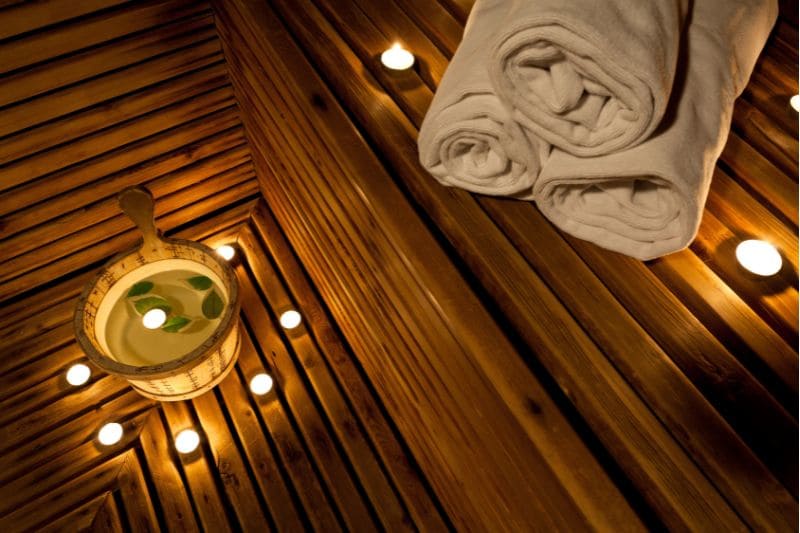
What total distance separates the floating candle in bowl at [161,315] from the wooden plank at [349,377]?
0.40 metres

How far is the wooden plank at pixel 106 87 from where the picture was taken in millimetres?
1971

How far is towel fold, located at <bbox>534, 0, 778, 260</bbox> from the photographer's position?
0.97m

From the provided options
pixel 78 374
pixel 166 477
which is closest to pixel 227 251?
pixel 78 374

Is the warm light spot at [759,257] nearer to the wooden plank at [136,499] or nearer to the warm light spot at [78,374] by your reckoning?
the wooden plank at [136,499]

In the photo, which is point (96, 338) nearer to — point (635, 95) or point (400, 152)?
point (400, 152)

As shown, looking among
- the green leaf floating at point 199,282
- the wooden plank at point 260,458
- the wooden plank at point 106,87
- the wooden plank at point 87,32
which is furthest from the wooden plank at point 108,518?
the wooden plank at point 87,32

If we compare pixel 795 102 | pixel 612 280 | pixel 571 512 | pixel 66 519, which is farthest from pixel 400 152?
pixel 66 519

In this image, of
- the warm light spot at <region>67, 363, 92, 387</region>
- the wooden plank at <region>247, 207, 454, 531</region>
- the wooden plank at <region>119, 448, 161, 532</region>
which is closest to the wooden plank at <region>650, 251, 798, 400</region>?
the wooden plank at <region>247, 207, 454, 531</region>

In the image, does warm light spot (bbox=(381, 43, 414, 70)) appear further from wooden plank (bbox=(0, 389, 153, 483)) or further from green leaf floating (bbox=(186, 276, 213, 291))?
wooden plank (bbox=(0, 389, 153, 483))

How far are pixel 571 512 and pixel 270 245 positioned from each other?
6.64ft

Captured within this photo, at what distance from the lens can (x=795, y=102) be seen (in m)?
1.44

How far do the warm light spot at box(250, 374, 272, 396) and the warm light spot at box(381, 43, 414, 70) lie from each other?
4.75 ft

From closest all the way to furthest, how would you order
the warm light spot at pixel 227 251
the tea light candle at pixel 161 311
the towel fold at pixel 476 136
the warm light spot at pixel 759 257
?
the towel fold at pixel 476 136 → the warm light spot at pixel 759 257 → the tea light candle at pixel 161 311 → the warm light spot at pixel 227 251

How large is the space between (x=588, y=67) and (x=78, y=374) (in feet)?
7.87
